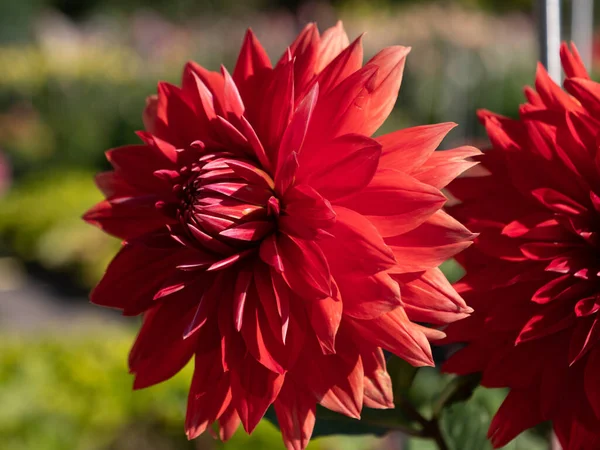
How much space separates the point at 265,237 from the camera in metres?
0.49

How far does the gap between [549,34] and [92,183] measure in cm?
464

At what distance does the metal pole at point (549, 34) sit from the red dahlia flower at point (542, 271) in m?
0.08

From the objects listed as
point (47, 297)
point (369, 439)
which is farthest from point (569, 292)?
point (47, 297)

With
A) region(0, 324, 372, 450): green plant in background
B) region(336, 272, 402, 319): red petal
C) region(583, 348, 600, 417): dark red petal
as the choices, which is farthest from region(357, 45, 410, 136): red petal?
region(0, 324, 372, 450): green plant in background

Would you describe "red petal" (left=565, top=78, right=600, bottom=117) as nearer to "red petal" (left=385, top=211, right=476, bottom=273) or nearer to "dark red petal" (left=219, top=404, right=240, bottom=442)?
"red petal" (left=385, top=211, right=476, bottom=273)

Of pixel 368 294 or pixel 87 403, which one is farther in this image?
pixel 87 403

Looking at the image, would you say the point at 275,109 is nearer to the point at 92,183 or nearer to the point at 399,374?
the point at 399,374

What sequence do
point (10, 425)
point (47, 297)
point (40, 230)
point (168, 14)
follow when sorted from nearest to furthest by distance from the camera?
point (10, 425), point (47, 297), point (40, 230), point (168, 14)

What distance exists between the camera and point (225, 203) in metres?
0.47

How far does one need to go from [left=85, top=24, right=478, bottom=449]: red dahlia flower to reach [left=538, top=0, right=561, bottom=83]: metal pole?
160 millimetres

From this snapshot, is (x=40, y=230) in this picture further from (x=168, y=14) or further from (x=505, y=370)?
(x=168, y=14)

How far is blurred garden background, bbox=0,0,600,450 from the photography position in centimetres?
212

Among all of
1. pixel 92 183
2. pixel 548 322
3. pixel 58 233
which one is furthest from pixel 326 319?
pixel 92 183

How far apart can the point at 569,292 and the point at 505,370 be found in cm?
7
